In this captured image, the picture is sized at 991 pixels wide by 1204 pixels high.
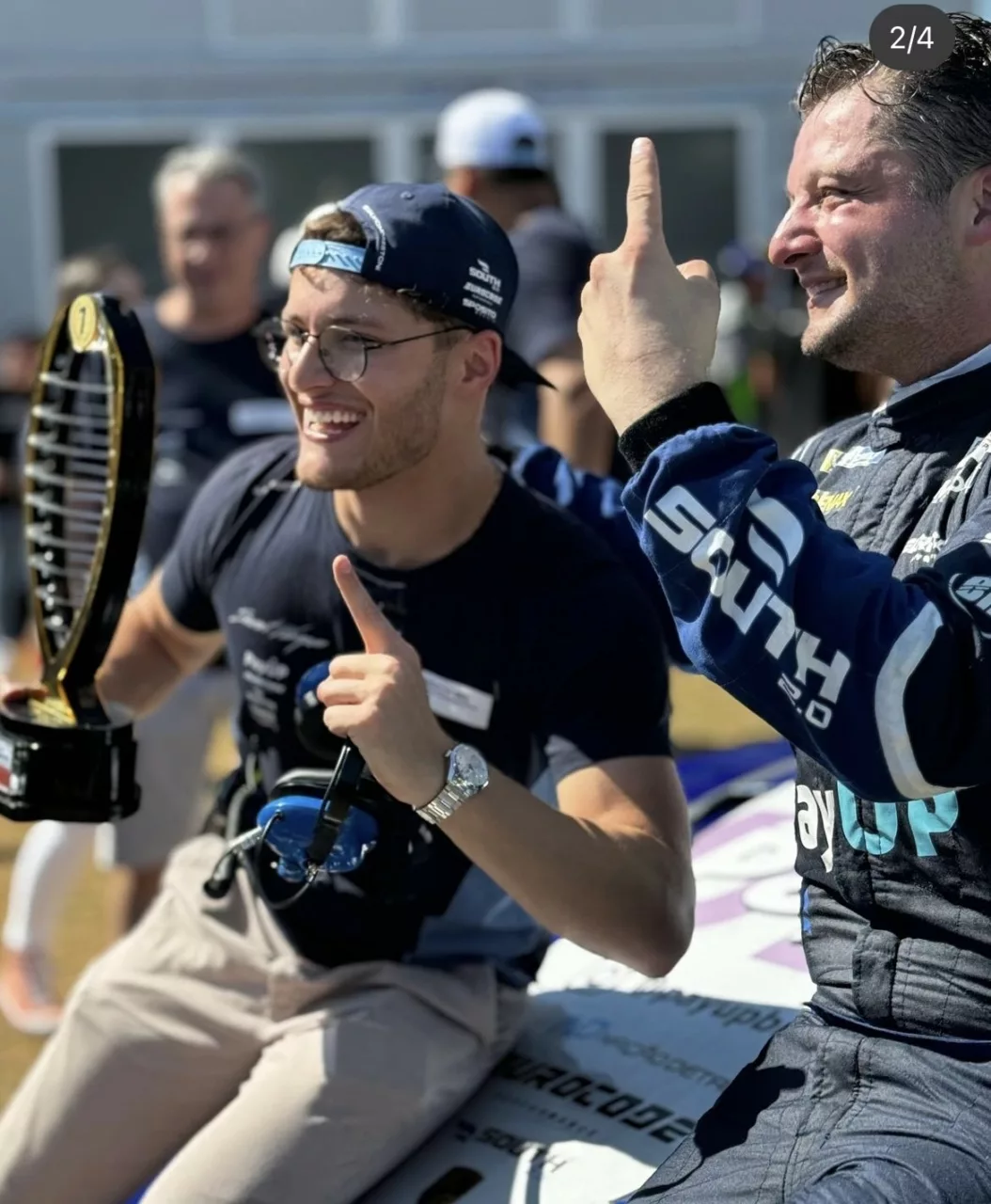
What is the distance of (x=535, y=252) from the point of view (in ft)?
14.4

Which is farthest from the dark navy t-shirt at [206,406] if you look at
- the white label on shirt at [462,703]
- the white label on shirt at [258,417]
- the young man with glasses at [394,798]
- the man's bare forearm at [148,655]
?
the white label on shirt at [462,703]

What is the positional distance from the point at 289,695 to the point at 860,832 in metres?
0.98

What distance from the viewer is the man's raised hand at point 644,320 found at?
5.55 ft

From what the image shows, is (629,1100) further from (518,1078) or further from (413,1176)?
(413,1176)

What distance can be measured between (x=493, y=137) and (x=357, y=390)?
7.50 feet

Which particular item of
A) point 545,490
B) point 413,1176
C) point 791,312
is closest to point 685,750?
point 545,490

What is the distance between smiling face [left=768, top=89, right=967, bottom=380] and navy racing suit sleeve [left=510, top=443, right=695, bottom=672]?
0.83 metres

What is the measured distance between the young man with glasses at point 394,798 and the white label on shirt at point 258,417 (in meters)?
2.12

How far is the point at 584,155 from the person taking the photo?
14.6 m

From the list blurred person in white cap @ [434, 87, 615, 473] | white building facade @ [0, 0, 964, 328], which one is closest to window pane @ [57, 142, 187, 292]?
white building facade @ [0, 0, 964, 328]

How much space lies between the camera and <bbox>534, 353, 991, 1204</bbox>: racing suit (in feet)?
5.08

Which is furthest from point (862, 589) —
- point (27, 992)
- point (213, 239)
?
point (213, 239)

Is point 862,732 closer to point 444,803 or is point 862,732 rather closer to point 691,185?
point 444,803

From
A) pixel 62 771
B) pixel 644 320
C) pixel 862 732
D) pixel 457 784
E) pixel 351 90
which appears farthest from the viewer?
pixel 351 90
